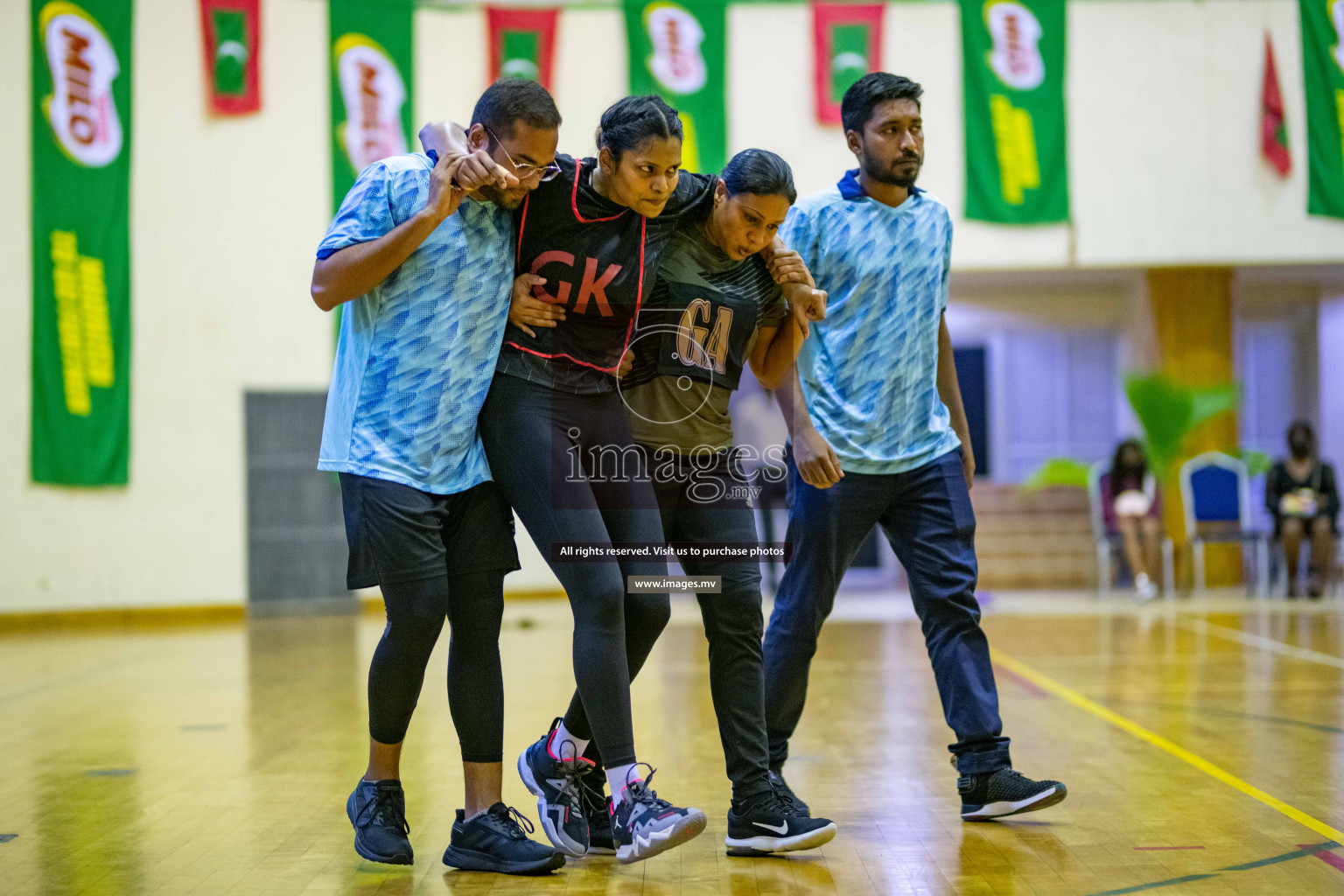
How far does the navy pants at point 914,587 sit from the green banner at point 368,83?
26.8 feet

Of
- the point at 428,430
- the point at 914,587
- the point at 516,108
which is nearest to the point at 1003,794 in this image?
the point at 914,587

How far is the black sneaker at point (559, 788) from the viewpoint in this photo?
7.94ft

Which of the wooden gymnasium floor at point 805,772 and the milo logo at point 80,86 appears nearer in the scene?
the wooden gymnasium floor at point 805,772

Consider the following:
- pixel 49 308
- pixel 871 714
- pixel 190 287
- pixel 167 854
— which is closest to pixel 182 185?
pixel 190 287

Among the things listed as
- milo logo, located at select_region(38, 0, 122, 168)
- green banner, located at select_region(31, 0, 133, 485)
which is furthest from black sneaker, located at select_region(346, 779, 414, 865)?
milo logo, located at select_region(38, 0, 122, 168)

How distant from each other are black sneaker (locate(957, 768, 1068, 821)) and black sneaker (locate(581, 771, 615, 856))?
790mm

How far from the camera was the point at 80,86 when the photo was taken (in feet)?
31.7

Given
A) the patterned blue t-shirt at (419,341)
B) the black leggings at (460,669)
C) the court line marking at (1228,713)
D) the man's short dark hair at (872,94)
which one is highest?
the man's short dark hair at (872,94)

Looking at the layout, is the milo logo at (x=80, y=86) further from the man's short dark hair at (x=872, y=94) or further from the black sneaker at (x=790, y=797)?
the black sneaker at (x=790, y=797)

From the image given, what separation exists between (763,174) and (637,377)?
18.8 inches

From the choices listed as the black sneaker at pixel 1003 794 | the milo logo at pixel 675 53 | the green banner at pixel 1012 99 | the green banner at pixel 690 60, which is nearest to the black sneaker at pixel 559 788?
the black sneaker at pixel 1003 794

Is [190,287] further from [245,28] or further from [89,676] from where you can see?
[89,676]

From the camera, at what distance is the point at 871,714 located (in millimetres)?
4238

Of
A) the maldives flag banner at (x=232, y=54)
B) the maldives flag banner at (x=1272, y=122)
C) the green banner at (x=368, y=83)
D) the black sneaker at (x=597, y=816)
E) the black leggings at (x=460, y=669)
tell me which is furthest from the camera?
the maldives flag banner at (x=1272, y=122)
